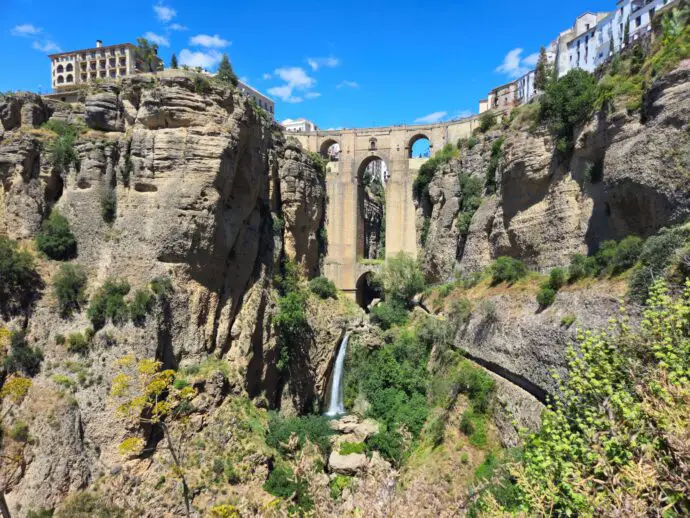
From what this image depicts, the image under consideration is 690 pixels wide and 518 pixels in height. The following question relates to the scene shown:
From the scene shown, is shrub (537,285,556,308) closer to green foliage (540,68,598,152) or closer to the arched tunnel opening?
green foliage (540,68,598,152)

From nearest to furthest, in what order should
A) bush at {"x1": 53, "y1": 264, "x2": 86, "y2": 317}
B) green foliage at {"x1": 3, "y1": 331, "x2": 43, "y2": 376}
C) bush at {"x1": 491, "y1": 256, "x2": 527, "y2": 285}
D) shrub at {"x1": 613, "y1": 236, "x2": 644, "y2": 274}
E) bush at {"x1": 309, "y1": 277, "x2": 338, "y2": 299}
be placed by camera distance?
shrub at {"x1": 613, "y1": 236, "x2": 644, "y2": 274}
green foliage at {"x1": 3, "y1": 331, "x2": 43, "y2": 376}
bush at {"x1": 53, "y1": 264, "x2": 86, "y2": 317}
bush at {"x1": 491, "y1": 256, "x2": 527, "y2": 285}
bush at {"x1": 309, "y1": 277, "x2": 338, "y2": 299}

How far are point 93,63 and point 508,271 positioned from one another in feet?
199

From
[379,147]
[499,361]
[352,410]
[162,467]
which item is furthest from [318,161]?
[162,467]

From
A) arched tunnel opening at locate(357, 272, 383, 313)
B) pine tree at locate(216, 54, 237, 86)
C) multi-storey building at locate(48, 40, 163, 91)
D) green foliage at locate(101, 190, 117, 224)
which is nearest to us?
green foliage at locate(101, 190, 117, 224)

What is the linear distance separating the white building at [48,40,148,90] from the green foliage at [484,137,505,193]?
4813 centimetres

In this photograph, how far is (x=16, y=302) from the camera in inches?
699

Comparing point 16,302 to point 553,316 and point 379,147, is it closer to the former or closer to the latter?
point 553,316

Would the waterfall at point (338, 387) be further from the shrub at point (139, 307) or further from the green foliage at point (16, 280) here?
the green foliage at point (16, 280)

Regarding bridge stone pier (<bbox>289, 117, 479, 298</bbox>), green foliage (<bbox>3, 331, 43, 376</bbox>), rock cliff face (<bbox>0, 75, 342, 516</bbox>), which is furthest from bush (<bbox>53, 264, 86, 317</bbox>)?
bridge stone pier (<bbox>289, 117, 479, 298</bbox>)

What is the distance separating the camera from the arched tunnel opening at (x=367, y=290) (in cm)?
3509

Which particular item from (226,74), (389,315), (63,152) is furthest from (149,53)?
(389,315)

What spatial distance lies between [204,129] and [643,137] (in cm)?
1667

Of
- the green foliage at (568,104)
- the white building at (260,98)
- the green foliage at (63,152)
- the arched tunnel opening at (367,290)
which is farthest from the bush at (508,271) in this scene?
the white building at (260,98)

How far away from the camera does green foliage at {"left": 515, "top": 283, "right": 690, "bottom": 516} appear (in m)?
5.55
